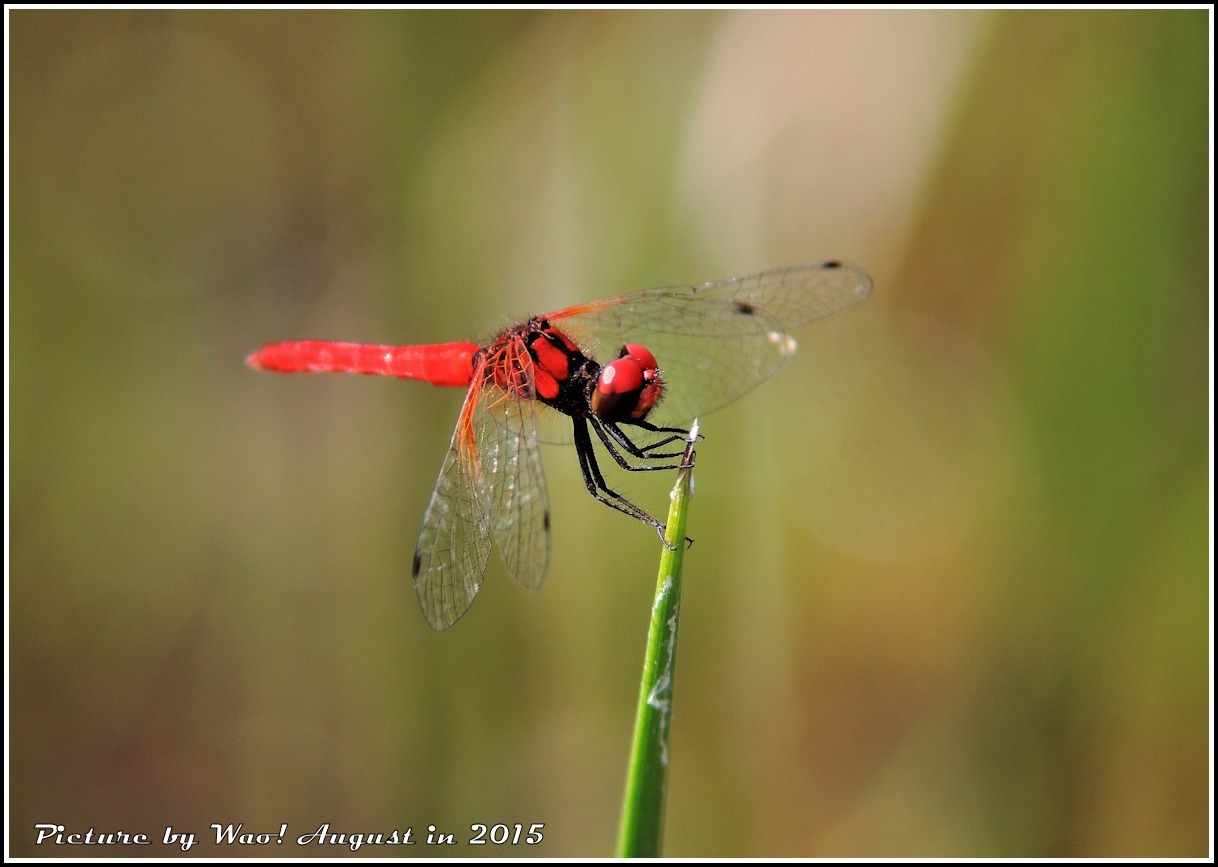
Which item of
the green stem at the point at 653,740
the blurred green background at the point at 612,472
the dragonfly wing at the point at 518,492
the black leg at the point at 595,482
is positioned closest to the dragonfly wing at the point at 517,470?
the dragonfly wing at the point at 518,492

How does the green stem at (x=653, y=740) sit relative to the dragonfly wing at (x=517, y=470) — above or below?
below

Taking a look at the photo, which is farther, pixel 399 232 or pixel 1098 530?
pixel 399 232

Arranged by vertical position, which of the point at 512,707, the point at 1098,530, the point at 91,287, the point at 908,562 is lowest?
the point at 512,707

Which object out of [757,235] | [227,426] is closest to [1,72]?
[227,426]

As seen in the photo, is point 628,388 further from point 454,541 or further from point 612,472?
point 454,541

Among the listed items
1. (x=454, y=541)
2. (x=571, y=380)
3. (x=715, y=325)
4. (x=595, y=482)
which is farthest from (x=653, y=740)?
(x=715, y=325)

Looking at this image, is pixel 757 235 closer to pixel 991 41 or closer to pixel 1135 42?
pixel 991 41

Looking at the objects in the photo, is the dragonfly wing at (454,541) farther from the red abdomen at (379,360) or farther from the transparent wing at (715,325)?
the transparent wing at (715,325)
